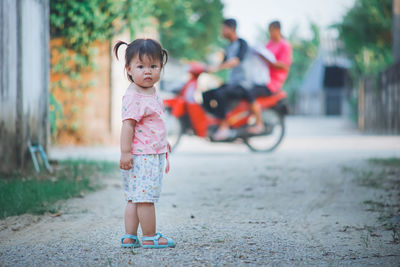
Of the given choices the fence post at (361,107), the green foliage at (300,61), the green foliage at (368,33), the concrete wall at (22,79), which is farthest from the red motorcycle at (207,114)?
Result: the green foliage at (300,61)

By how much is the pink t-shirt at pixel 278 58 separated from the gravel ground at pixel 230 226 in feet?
8.75

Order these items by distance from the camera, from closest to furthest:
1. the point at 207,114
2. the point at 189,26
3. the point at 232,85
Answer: the point at 232,85, the point at 207,114, the point at 189,26

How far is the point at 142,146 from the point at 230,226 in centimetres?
89

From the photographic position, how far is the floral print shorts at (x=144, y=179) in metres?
2.77

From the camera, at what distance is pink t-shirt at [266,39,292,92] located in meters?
7.98

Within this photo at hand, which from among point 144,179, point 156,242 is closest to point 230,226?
point 156,242

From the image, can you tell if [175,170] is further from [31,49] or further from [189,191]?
[31,49]

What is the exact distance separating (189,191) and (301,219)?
1483 millimetres

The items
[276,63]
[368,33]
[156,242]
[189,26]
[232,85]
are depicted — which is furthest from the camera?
[189,26]

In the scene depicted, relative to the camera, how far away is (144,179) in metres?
2.79

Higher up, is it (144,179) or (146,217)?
(144,179)

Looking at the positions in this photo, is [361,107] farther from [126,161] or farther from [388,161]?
[126,161]

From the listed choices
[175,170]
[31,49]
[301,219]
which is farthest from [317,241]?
[31,49]

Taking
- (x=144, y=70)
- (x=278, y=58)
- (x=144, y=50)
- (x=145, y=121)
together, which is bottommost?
(x=145, y=121)
